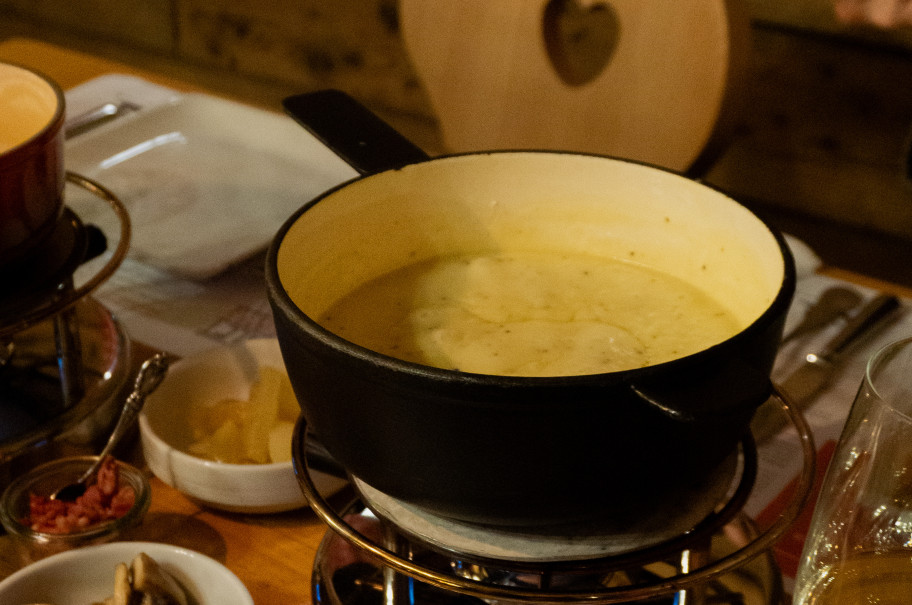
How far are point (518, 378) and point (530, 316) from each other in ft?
0.70

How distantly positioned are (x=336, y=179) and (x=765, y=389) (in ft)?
3.13

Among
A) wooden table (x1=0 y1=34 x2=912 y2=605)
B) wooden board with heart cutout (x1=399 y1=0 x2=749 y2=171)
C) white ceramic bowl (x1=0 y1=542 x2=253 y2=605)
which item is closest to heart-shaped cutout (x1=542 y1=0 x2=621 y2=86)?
wooden board with heart cutout (x1=399 y1=0 x2=749 y2=171)

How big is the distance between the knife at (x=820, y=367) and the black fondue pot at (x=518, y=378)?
21 centimetres

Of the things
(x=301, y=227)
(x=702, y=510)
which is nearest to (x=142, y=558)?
(x=301, y=227)

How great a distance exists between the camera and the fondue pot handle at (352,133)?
26.4 inches

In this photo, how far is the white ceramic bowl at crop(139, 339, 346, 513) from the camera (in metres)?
0.69

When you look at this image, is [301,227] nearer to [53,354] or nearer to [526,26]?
[53,354]

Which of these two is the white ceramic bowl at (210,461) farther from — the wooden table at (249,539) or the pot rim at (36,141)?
the pot rim at (36,141)

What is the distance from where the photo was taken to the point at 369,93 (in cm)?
293

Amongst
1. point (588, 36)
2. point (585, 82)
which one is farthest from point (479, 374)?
point (588, 36)

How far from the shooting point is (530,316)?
63 centimetres

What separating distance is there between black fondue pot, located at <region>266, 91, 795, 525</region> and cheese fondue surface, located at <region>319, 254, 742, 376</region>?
0.06 ft

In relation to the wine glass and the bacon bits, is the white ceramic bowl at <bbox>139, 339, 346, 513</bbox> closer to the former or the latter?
the bacon bits

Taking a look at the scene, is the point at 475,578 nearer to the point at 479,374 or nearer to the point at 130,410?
the point at 479,374
